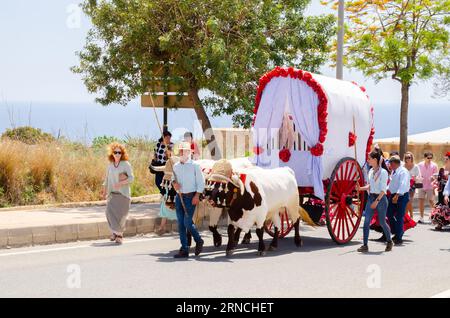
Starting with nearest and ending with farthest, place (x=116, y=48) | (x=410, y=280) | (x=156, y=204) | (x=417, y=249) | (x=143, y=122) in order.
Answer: (x=410, y=280) < (x=417, y=249) < (x=156, y=204) < (x=116, y=48) < (x=143, y=122)

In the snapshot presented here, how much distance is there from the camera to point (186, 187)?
1214 cm

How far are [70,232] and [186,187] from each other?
10.1 feet

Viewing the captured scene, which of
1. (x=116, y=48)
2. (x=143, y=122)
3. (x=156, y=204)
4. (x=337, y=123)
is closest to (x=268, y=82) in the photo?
(x=337, y=123)

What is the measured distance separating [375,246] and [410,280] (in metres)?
3.74

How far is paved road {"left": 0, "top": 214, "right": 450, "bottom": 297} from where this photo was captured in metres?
9.51

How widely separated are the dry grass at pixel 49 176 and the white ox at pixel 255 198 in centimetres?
713

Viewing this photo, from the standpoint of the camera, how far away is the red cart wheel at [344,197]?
567 inches

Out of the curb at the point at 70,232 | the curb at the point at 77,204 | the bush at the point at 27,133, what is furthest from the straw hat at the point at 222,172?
the bush at the point at 27,133

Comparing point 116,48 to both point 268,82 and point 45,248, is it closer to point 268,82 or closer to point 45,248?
point 268,82

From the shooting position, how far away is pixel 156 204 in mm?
18766

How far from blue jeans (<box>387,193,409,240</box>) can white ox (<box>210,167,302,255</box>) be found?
2668 millimetres

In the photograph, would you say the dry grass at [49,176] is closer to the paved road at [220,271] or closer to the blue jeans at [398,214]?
the paved road at [220,271]

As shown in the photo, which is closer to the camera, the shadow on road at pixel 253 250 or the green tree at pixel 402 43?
the shadow on road at pixel 253 250
